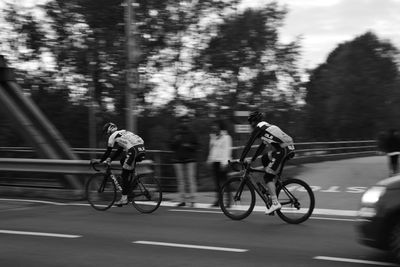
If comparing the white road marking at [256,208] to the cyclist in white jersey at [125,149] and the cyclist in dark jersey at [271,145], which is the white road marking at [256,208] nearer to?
the cyclist in white jersey at [125,149]

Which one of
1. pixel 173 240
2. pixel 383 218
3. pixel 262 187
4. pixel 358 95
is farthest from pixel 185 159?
pixel 358 95

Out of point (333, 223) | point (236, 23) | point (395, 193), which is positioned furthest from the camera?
point (236, 23)

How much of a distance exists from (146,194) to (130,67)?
27.9 feet

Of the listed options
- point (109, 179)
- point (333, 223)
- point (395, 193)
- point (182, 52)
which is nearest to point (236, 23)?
point (182, 52)

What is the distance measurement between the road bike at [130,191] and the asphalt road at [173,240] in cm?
24

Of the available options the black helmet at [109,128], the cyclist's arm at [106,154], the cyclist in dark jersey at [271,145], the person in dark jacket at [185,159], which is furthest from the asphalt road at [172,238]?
the black helmet at [109,128]

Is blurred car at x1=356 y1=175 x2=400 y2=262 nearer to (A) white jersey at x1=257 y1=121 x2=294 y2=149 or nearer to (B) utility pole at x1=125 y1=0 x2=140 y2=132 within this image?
(A) white jersey at x1=257 y1=121 x2=294 y2=149

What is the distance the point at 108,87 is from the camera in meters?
22.4

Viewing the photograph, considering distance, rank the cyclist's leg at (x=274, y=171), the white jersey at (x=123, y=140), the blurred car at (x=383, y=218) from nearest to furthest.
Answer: the blurred car at (x=383, y=218), the cyclist's leg at (x=274, y=171), the white jersey at (x=123, y=140)

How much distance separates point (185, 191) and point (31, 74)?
13674 millimetres

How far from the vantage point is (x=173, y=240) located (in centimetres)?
751

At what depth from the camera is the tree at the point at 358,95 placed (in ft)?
186

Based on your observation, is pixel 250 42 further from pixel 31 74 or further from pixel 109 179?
pixel 109 179

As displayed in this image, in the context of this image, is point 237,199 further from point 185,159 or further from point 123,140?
point 123,140
